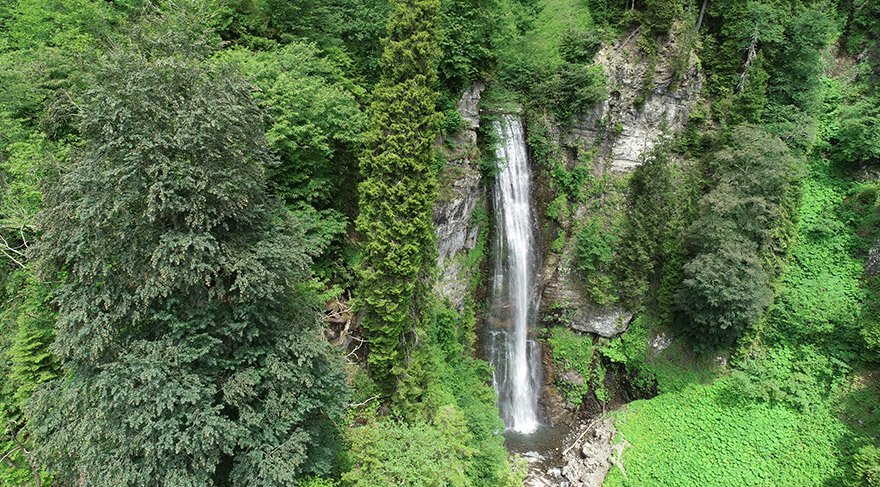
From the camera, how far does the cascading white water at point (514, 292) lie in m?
20.9

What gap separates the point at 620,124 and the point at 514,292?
417 inches

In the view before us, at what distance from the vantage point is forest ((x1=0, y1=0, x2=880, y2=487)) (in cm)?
798

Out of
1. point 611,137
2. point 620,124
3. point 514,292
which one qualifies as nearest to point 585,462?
point 514,292

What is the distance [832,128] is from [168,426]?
30139 millimetres

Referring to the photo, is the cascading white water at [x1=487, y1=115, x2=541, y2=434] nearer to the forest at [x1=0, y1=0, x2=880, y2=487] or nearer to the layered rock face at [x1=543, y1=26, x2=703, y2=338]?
the forest at [x1=0, y1=0, x2=880, y2=487]

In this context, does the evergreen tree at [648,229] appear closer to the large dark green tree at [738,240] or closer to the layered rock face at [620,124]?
the layered rock face at [620,124]

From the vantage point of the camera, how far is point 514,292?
2155 centimetres

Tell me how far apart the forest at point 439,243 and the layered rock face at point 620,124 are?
0.12 metres

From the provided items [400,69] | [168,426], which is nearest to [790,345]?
[400,69]

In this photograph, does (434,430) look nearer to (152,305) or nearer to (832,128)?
(152,305)

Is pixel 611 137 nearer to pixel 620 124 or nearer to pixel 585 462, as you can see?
pixel 620 124

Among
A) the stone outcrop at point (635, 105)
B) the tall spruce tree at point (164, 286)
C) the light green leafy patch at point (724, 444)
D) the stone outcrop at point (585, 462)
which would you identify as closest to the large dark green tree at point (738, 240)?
the light green leafy patch at point (724, 444)

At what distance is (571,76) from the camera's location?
21484 mm

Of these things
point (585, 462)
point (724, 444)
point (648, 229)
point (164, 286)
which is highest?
point (164, 286)
